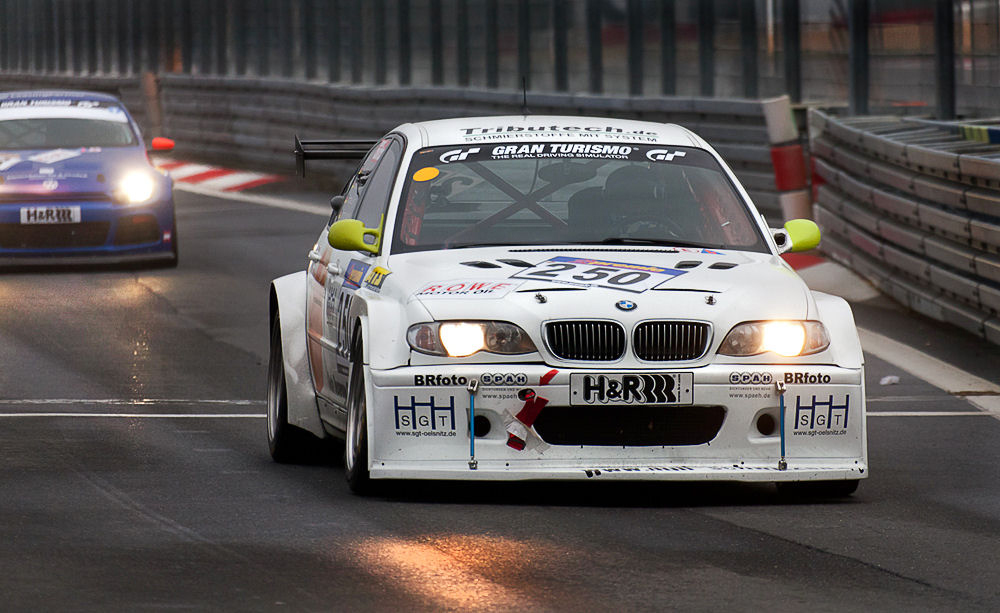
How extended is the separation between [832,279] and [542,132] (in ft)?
27.4

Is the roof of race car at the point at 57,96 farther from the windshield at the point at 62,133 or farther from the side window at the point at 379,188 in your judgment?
the side window at the point at 379,188

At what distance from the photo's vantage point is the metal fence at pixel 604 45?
20.4 metres

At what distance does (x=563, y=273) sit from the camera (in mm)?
8109

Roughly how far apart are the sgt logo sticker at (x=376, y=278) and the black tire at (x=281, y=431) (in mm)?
1174

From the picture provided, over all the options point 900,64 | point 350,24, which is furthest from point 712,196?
point 350,24

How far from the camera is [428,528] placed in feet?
24.2

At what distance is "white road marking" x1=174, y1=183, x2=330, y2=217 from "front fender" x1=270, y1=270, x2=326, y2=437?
15.1 meters

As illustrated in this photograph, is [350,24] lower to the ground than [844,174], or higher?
higher

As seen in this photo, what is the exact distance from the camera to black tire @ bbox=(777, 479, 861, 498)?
8.16m

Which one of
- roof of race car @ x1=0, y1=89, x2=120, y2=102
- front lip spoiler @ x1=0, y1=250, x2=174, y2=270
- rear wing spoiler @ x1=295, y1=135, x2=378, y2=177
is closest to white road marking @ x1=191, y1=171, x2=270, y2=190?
roof of race car @ x1=0, y1=89, x2=120, y2=102

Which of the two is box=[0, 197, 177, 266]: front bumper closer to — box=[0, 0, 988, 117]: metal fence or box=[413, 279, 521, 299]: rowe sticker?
box=[0, 0, 988, 117]: metal fence

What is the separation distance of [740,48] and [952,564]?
727 inches

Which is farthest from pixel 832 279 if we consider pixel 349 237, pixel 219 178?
pixel 219 178

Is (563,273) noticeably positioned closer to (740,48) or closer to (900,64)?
(900,64)
